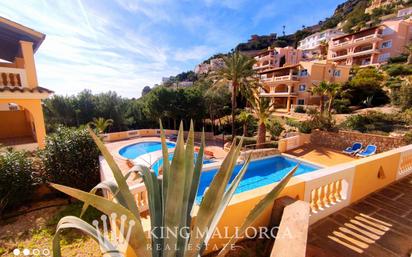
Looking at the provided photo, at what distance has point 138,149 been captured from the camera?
18.3 metres

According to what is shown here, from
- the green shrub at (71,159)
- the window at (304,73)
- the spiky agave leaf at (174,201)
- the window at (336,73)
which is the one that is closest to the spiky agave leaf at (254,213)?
the spiky agave leaf at (174,201)

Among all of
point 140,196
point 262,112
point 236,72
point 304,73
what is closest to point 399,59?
point 304,73

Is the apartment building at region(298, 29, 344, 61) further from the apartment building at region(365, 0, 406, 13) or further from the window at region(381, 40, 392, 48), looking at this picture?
the apartment building at region(365, 0, 406, 13)

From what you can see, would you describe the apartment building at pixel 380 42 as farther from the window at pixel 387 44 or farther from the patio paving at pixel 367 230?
the patio paving at pixel 367 230

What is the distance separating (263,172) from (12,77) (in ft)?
44.7

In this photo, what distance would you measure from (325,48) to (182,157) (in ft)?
202

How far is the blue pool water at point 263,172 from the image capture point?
10.5m

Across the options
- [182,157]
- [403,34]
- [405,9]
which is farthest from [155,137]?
[405,9]

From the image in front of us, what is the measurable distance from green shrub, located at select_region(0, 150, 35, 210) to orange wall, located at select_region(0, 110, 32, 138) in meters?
7.82

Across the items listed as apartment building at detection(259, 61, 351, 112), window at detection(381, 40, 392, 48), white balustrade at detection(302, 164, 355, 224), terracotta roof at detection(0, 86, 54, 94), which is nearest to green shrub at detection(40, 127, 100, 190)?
terracotta roof at detection(0, 86, 54, 94)

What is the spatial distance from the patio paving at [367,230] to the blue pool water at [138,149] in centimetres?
1514

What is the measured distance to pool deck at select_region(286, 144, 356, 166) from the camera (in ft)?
42.1

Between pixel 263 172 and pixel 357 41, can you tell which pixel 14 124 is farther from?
pixel 357 41

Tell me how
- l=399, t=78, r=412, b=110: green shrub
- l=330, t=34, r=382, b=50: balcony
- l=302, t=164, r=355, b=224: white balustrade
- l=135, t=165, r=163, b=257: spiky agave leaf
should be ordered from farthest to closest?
1. l=330, t=34, r=382, b=50: balcony
2. l=399, t=78, r=412, b=110: green shrub
3. l=302, t=164, r=355, b=224: white balustrade
4. l=135, t=165, r=163, b=257: spiky agave leaf
